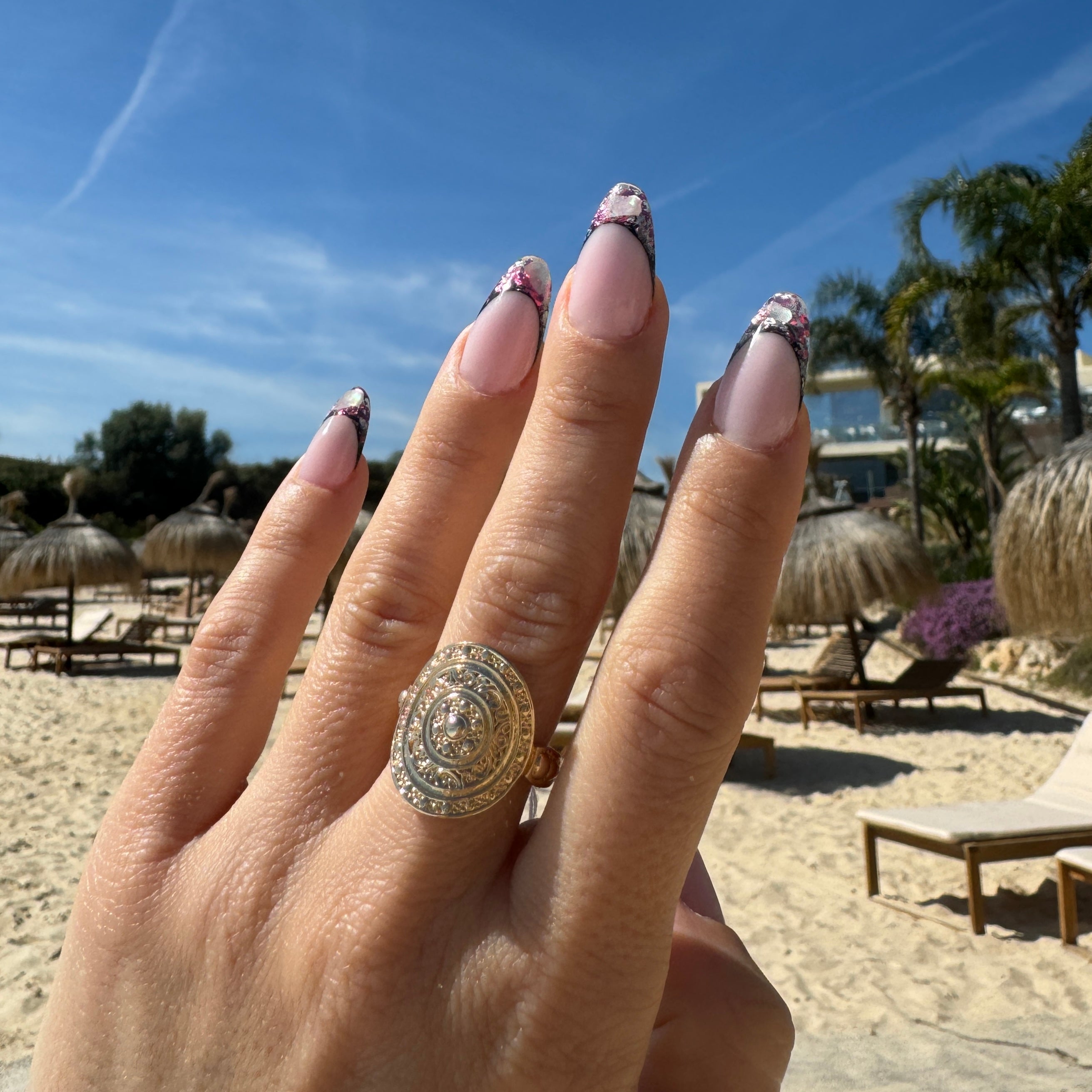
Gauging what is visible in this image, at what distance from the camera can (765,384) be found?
2.64 ft

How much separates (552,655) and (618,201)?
1.62ft

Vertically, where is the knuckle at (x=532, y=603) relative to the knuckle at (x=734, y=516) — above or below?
below

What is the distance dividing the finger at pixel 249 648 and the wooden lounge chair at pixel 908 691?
33.9 ft

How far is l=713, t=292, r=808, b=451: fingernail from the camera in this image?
79 cm

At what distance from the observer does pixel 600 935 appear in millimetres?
745

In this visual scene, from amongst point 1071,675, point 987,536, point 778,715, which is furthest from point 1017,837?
point 987,536

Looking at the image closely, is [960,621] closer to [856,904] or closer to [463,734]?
[856,904]

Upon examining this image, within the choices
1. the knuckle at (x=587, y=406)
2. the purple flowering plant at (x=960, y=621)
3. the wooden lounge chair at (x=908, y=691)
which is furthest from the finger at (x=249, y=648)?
the purple flowering plant at (x=960, y=621)

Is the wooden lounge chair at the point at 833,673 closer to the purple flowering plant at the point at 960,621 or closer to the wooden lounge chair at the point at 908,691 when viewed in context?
the wooden lounge chair at the point at 908,691

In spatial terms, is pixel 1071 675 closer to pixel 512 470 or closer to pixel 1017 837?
pixel 1017 837

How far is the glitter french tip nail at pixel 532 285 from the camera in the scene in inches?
39.1

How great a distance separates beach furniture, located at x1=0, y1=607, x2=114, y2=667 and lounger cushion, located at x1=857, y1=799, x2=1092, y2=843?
598 inches

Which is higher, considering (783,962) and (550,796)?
(550,796)

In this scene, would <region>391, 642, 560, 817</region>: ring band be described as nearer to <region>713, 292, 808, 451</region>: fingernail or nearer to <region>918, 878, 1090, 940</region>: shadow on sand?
<region>713, 292, 808, 451</region>: fingernail
